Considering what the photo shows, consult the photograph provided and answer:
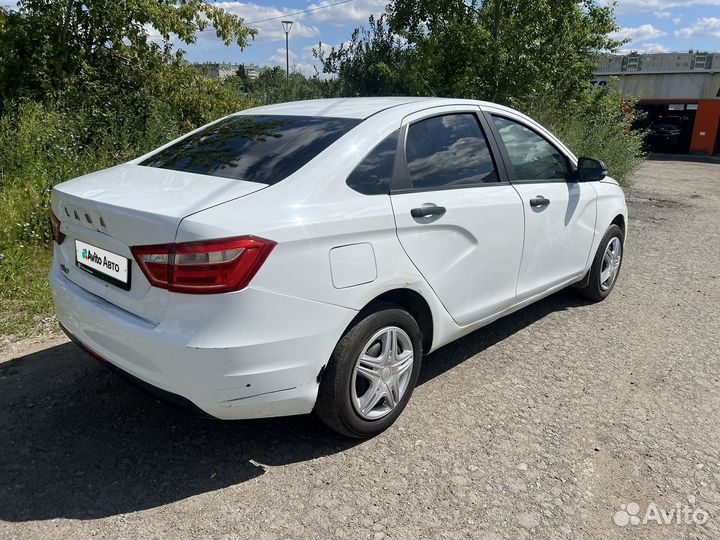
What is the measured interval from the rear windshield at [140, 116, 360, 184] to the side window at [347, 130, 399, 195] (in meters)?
0.20

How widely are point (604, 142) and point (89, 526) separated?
12.3m

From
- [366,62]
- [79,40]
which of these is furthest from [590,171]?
[366,62]

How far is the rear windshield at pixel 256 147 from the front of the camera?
2812 millimetres

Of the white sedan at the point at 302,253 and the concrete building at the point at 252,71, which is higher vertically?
the concrete building at the point at 252,71

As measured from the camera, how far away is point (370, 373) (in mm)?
2895

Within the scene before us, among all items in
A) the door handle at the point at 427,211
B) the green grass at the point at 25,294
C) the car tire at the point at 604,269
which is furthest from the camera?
the car tire at the point at 604,269

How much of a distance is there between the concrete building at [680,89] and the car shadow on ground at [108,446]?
32.1 metres

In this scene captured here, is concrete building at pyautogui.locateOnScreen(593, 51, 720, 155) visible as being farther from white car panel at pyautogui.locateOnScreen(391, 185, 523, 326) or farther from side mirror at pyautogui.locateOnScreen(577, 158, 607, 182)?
white car panel at pyautogui.locateOnScreen(391, 185, 523, 326)

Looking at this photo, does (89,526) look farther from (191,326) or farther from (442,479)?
(442,479)

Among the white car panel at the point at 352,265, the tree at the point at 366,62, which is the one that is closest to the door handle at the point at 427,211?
the white car panel at the point at 352,265

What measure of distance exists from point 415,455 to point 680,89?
113 ft

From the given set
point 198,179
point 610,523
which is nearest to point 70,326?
point 198,179

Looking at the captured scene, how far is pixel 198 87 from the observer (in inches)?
341

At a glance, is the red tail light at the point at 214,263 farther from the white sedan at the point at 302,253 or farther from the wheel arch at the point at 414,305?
the wheel arch at the point at 414,305
